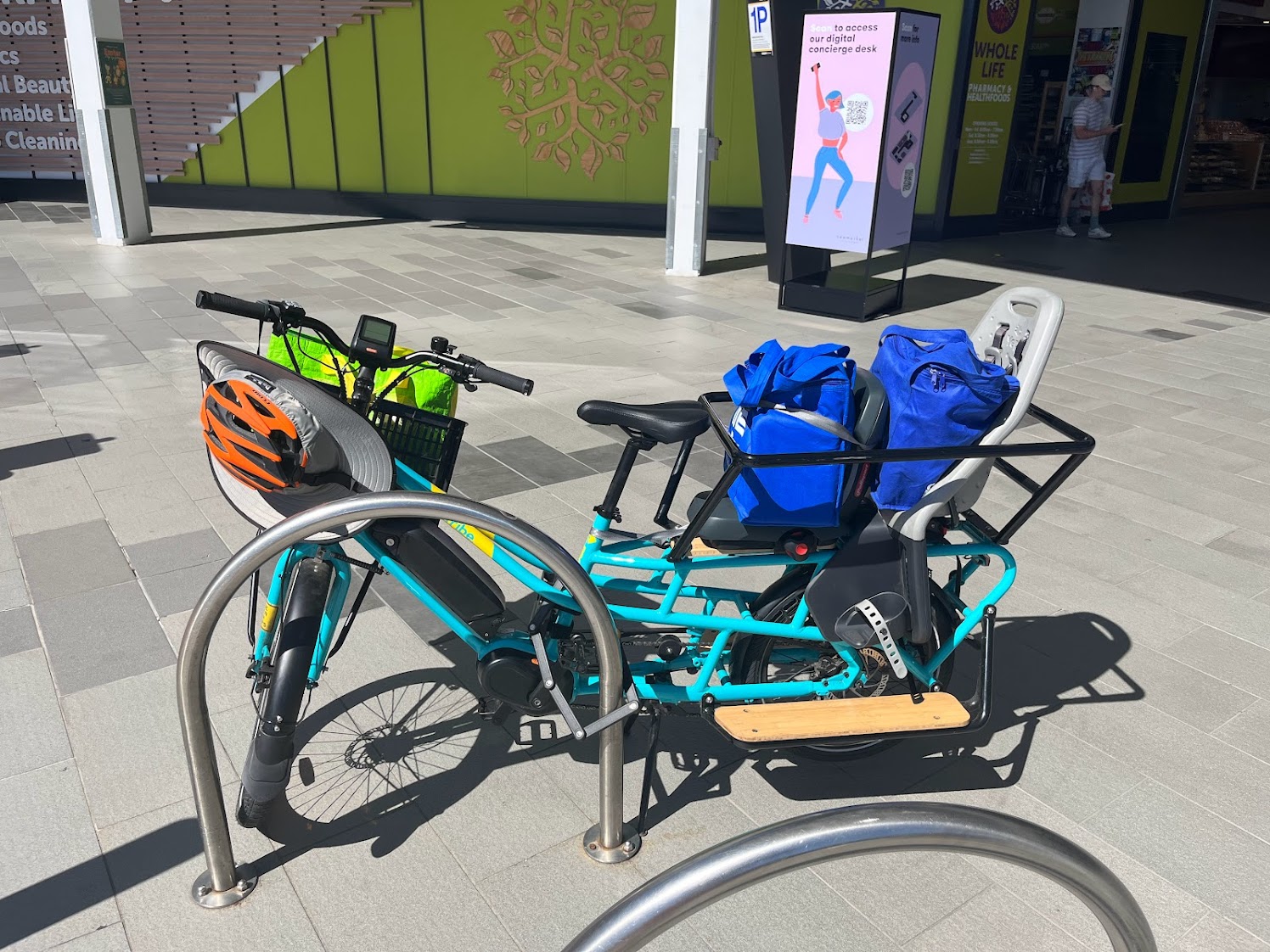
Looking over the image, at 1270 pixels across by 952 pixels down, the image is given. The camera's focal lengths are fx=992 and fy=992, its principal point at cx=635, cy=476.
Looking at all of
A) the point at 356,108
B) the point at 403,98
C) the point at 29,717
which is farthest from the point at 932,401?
the point at 356,108

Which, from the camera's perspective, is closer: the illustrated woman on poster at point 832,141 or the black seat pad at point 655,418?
the black seat pad at point 655,418

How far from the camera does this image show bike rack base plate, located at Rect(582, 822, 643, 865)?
263 centimetres

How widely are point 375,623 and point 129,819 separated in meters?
1.16

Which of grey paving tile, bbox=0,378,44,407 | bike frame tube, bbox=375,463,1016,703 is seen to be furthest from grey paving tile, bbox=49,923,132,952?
grey paving tile, bbox=0,378,44,407

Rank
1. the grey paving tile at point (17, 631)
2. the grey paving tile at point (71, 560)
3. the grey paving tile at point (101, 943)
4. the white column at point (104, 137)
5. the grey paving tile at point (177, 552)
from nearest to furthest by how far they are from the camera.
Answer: the grey paving tile at point (101, 943), the grey paving tile at point (17, 631), the grey paving tile at point (71, 560), the grey paving tile at point (177, 552), the white column at point (104, 137)

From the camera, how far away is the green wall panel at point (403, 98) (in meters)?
12.8

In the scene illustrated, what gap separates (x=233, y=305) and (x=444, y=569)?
34.2 inches

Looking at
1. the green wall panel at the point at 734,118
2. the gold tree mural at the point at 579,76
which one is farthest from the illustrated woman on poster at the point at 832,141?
the gold tree mural at the point at 579,76

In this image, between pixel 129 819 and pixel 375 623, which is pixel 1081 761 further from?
pixel 129 819

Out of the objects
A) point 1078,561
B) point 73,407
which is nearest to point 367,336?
point 1078,561

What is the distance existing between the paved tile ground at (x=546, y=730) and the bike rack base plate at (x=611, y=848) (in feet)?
0.12

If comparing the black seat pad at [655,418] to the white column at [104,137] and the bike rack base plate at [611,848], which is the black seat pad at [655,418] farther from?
the white column at [104,137]

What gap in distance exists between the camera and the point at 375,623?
3.73 meters

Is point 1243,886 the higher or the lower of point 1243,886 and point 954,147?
the lower
